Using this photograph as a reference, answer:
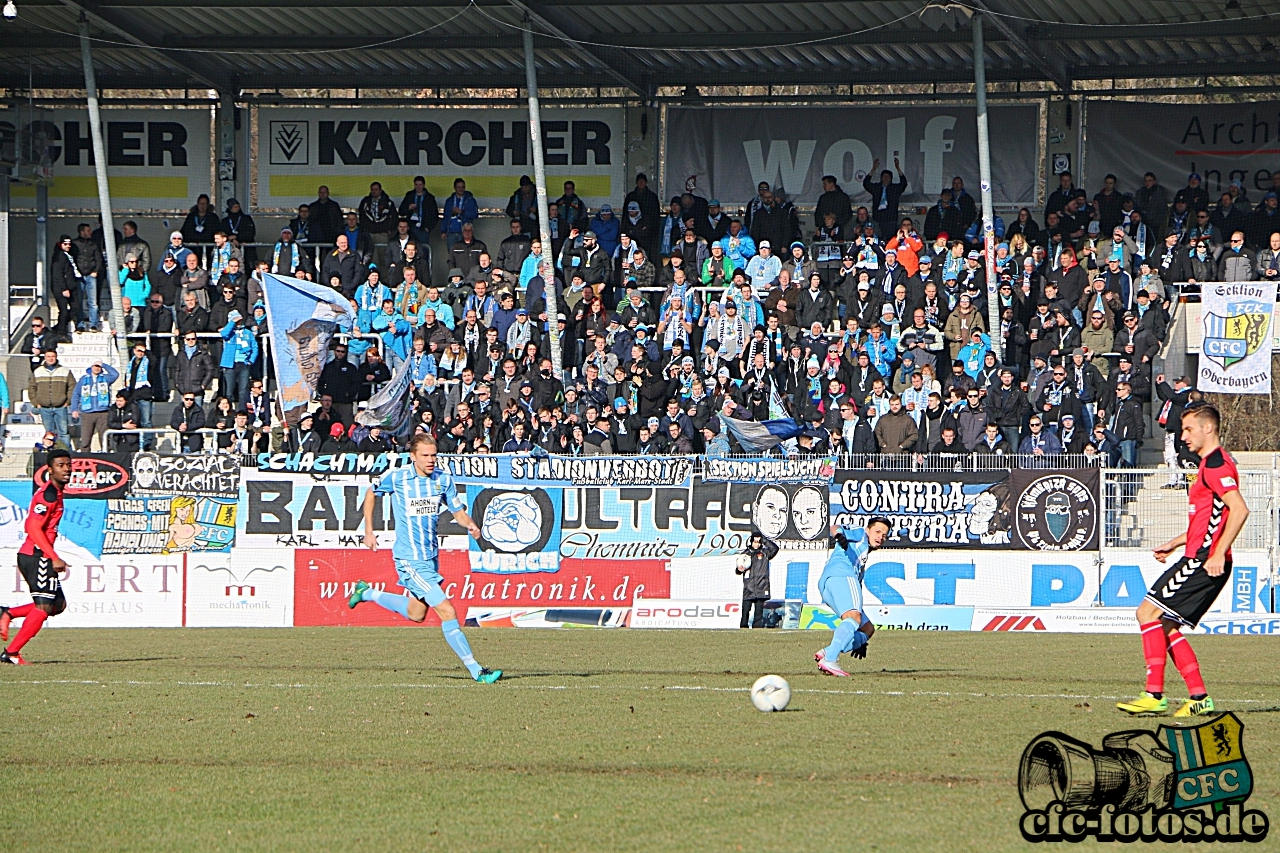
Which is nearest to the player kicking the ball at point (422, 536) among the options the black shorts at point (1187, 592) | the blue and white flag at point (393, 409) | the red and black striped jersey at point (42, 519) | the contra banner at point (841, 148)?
the red and black striped jersey at point (42, 519)

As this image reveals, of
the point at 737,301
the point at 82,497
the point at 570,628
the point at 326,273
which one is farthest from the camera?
the point at 326,273

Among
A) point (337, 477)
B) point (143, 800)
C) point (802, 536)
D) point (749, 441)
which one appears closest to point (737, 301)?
point (749, 441)

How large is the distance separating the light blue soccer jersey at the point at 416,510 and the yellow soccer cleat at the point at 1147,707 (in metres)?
5.25

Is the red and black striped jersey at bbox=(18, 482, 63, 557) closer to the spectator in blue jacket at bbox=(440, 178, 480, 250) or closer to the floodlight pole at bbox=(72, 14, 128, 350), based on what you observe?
the floodlight pole at bbox=(72, 14, 128, 350)

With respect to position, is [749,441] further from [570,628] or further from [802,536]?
[570,628]

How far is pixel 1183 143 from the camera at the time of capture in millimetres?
31203

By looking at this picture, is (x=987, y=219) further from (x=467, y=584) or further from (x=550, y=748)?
(x=550, y=748)

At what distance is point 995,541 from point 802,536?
2564 millimetres

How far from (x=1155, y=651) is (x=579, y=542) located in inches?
483

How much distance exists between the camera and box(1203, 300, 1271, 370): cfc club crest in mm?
23500

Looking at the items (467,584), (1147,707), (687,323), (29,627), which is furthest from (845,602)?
(687,323)

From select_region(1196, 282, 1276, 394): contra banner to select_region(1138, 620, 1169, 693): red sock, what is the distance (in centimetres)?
1489

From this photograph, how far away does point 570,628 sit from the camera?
2055cm

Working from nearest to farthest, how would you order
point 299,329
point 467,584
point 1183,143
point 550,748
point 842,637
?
point 550,748 → point 842,637 → point 467,584 → point 299,329 → point 1183,143
